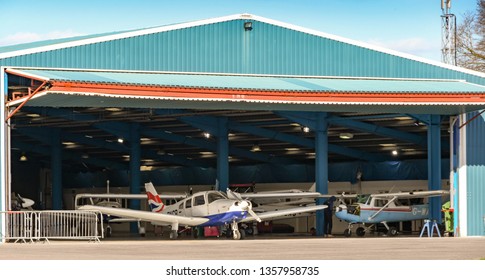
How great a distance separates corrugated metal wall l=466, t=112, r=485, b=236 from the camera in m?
37.6

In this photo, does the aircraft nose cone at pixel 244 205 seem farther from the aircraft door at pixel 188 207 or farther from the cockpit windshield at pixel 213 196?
the aircraft door at pixel 188 207

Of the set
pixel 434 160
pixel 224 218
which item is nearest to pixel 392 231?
pixel 434 160

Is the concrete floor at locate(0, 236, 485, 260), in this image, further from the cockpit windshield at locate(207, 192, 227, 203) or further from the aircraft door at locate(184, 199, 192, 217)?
the aircraft door at locate(184, 199, 192, 217)

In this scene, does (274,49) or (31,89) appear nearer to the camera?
(31,89)

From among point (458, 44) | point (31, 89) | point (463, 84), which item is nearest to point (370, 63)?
point (463, 84)

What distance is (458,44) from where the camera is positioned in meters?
72.3

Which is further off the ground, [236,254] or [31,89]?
[31,89]

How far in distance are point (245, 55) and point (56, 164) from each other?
1712cm

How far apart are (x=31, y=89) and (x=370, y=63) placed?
1272 cm

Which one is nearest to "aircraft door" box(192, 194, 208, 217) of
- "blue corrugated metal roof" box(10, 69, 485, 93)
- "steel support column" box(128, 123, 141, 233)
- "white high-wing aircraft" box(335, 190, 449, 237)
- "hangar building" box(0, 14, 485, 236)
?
"hangar building" box(0, 14, 485, 236)

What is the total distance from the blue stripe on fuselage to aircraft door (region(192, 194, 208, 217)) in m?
0.35

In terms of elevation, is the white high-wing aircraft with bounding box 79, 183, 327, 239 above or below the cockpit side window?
below
